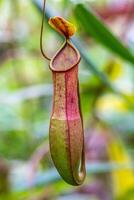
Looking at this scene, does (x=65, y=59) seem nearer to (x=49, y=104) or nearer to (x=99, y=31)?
(x=99, y=31)

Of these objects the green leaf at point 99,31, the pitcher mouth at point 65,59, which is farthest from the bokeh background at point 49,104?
the pitcher mouth at point 65,59

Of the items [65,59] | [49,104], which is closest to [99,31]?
[65,59]

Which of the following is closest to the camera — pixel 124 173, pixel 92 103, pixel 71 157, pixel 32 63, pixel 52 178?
pixel 71 157

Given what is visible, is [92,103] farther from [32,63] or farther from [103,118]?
[32,63]

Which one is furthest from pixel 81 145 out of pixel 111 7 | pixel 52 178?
pixel 111 7

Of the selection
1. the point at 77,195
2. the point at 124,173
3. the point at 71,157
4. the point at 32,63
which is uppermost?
the point at 71,157

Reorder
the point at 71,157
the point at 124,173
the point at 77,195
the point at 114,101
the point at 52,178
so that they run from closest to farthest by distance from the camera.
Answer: the point at 71,157 → the point at 52,178 → the point at 124,173 → the point at 77,195 → the point at 114,101

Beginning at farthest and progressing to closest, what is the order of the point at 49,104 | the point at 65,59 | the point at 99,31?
the point at 49,104 → the point at 99,31 → the point at 65,59
